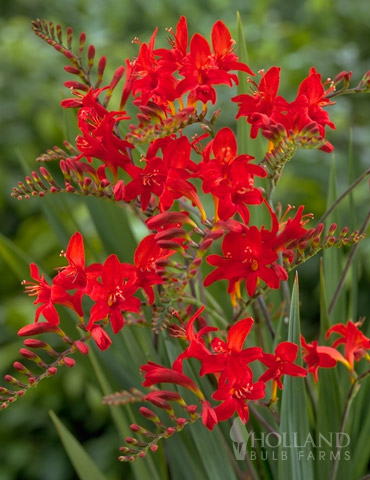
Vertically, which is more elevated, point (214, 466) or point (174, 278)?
point (174, 278)

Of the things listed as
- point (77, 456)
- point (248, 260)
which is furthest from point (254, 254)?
point (77, 456)

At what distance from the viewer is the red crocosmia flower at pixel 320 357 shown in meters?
0.73

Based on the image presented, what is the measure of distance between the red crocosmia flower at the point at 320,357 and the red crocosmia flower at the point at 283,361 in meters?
0.09

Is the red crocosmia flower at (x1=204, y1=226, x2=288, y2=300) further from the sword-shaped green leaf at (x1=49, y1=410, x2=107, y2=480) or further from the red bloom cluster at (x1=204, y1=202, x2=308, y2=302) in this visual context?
the sword-shaped green leaf at (x1=49, y1=410, x2=107, y2=480)

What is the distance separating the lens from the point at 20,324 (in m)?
1.51

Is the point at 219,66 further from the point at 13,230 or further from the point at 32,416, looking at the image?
the point at 13,230

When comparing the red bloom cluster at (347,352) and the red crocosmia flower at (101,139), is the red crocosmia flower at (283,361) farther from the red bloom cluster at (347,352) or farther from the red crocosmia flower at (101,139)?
the red crocosmia flower at (101,139)

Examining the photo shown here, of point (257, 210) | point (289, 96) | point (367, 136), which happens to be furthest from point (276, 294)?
point (289, 96)

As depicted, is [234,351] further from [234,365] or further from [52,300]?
[52,300]

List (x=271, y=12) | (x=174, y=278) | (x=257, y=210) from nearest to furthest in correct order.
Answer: (x=174, y=278) → (x=257, y=210) → (x=271, y=12)

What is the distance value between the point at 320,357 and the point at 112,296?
0.24 m

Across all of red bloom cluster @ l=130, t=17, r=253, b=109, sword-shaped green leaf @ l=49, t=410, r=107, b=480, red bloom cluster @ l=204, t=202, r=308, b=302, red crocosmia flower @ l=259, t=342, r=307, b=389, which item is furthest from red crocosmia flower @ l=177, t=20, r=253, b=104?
sword-shaped green leaf @ l=49, t=410, r=107, b=480

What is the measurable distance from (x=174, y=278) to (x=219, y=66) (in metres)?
0.24

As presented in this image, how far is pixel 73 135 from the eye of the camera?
0.98 meters
